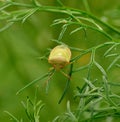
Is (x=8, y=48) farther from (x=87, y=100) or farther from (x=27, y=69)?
(x=87, y=100)

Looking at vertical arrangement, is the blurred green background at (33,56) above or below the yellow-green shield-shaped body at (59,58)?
above

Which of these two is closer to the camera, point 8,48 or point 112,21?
point 112,21

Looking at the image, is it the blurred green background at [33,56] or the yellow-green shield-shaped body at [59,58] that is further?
the blurred green background at [33,56]

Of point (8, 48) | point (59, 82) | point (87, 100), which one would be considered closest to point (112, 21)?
point (59, 82)

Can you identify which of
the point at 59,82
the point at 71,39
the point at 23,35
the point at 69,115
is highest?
the point at 23,35

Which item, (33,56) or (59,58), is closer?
(59,58)

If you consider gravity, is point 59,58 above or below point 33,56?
below

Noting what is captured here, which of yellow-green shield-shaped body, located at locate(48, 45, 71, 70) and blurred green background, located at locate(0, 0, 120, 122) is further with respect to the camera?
blurred green background, located at locate(0, 0, 120, 122)

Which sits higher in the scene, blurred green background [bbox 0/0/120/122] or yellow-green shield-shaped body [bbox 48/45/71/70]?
blurred green background [bbox 0/0/120/122]
